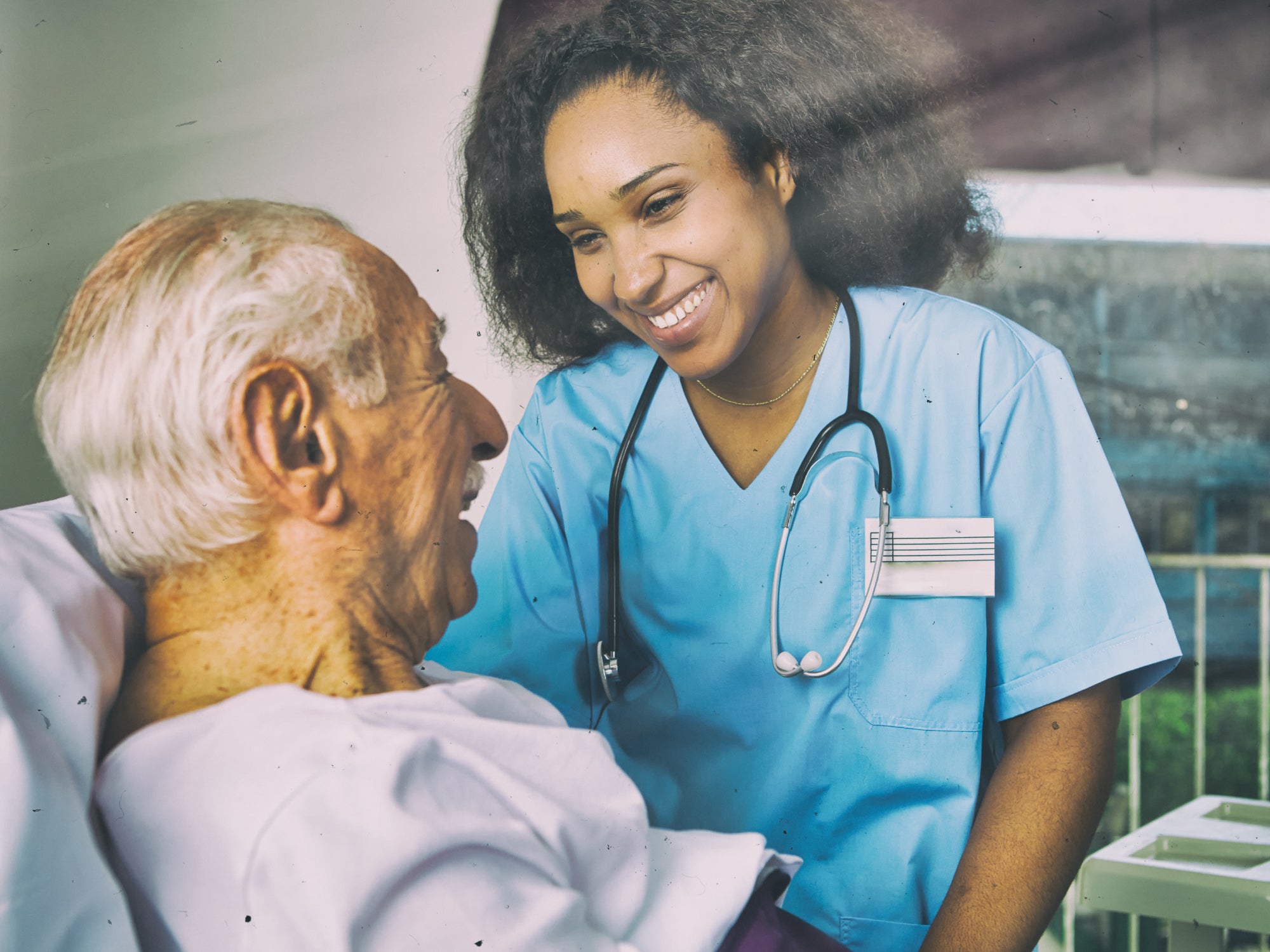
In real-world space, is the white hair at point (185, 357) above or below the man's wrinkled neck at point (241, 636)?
above

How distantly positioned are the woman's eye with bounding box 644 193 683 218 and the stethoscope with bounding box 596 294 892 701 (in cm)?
18

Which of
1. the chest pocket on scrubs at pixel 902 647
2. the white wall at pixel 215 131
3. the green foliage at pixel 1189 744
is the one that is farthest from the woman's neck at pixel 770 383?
the green foliage at pixel 1189 744

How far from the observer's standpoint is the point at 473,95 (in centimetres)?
79

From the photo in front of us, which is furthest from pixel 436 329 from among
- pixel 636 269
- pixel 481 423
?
pixel 636 269

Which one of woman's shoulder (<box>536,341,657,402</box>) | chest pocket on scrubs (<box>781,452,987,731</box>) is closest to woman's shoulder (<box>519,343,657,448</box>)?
woman's shoulder (<box>536,341,657,402</box>)

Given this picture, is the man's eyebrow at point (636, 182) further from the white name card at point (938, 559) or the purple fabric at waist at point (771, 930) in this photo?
the purple fabric at waist at point (771, 930)

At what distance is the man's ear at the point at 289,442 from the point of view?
0.57m

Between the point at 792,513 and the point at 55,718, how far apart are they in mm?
571

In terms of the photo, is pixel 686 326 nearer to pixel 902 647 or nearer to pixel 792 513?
pixel 792 513

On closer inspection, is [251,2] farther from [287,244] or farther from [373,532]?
[373,532]

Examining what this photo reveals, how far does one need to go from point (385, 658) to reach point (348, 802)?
136 millimetres

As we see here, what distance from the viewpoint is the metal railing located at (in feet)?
2.98

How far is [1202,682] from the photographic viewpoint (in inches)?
37.1

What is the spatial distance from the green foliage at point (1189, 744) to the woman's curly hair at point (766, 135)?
0.50m
